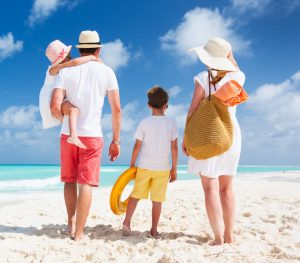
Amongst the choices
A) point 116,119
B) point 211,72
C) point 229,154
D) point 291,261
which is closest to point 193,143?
point 229,154

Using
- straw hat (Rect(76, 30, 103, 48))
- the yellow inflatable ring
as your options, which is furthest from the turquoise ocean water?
straw hat (Rect(76, 30, 103, 48))

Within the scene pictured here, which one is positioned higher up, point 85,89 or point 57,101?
point 85,89

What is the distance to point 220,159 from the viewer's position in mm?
3506

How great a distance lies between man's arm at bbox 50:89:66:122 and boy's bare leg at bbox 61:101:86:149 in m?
0.04

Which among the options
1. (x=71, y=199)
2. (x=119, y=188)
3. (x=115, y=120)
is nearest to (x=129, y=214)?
(x=119, y=188)

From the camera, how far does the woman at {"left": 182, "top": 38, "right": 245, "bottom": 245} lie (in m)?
3.49

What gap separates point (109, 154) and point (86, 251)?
1057mm

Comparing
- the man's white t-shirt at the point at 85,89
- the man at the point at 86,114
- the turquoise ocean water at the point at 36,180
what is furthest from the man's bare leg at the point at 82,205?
the turquoise ocean water at the point at 36,180

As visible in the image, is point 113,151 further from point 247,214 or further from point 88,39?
point 247,214

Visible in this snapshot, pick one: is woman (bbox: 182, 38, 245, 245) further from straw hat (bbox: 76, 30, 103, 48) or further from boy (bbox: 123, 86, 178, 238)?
straw hat (bbox: 76, 30, 103, 48)

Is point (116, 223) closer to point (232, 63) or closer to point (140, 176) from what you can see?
point (140, 176)

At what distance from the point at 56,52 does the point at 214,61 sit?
5.43 feet

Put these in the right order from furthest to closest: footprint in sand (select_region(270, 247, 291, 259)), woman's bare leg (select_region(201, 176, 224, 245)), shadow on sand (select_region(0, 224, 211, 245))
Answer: shadow on sand (select_region(0, 224, 211, 245))
woman's bare leg (select_region(201, 176, 224, 245))
footprint in sand (select_region(270, 247, 291, 259))

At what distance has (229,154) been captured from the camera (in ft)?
11.6
